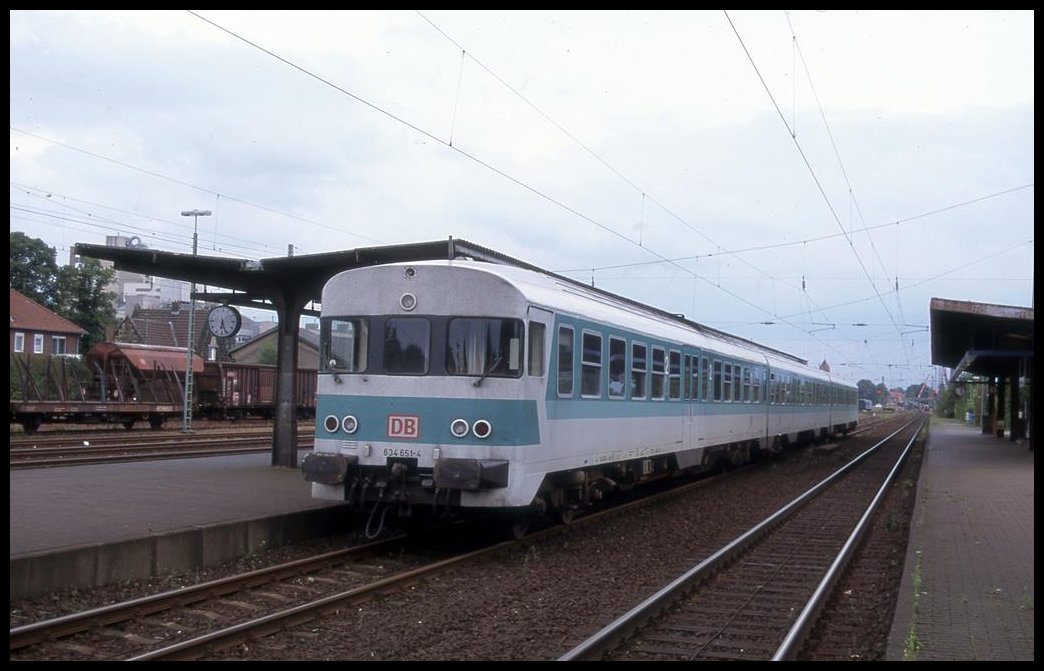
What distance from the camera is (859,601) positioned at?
948 cm

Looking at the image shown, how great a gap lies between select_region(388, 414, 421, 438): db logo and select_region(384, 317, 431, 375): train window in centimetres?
48

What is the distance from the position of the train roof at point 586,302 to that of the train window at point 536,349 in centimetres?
26

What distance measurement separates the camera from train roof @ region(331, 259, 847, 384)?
11.2m

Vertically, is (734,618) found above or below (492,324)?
below

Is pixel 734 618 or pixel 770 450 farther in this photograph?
pixel 770 450

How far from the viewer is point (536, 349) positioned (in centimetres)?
1109

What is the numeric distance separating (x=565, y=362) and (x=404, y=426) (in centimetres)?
208

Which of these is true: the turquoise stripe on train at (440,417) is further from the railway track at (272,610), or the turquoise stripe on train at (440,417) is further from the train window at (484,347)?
the railway track at (272,610)

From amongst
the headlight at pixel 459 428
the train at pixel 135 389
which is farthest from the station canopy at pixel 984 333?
the train at pixel 135 389

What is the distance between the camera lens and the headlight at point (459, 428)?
10648 millimetres

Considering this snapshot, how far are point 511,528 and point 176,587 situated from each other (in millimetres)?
4333

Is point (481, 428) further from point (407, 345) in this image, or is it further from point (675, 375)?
point (675, 375)
